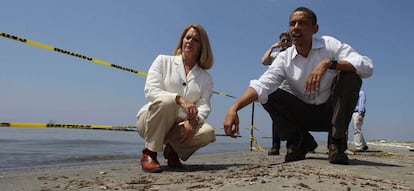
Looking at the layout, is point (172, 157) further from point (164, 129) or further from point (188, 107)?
point (188, 107)

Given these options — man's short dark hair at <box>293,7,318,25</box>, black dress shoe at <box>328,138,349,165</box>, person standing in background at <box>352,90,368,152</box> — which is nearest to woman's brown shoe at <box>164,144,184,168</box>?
black dress shoe at <box>328,138,349,165</box>

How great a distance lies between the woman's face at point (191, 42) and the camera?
9.72 ft

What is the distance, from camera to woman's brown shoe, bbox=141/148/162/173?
8.50ft

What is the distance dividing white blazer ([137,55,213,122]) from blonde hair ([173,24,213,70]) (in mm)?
127

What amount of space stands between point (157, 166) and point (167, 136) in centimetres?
34

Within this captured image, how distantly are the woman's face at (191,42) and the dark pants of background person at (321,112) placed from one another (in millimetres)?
799

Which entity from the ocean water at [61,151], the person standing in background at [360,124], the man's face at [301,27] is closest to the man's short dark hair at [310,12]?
the man's face at [301,27]

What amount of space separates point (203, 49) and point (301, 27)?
2.75ft

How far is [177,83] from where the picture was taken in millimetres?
2842

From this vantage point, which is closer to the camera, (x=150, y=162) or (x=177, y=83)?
(x=150, y=162)

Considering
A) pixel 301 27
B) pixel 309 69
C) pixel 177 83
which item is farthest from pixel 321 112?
pixel 177 83

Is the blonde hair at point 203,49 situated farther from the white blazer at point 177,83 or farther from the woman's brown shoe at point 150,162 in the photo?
the woman's brown shoe at point 150,162

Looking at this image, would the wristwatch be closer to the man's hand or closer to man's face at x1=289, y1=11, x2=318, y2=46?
the man's hand

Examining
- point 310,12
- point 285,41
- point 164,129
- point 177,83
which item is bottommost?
point 164,129
